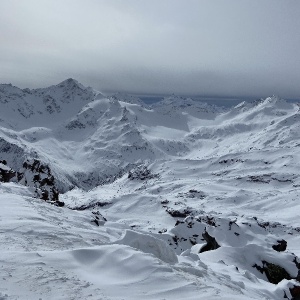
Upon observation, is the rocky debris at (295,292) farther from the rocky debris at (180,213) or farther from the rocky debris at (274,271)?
the rocky debris at (180,213)

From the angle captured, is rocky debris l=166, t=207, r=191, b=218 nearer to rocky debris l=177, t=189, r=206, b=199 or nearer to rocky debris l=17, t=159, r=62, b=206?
rocky debris l=177, t=189, r=206, b=199

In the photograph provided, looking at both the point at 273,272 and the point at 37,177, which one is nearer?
the point at 273,272

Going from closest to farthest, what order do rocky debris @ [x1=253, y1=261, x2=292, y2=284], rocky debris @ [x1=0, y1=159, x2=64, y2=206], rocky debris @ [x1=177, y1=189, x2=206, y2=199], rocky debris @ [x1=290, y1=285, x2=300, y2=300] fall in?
1. rocky debris @ [x1=290, y1=285, x2=300, y2=300]
2. rocky debris @ [x1=253, y1=261, x2=292, y2=284]
3. rocky debris @ [x1=0, y1=159, x2=64, y2=206]
4. rocky debris @ [x1=177, y1=189, x2=206, y2=199]

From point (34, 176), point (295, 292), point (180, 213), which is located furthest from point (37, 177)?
point (180, 213)

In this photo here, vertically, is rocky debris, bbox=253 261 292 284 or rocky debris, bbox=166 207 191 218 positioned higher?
rocky debris, bbox=253 261 292 284

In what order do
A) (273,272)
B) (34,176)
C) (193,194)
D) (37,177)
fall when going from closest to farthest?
(273,272) < (37,177) < (34,176) < (193,194)

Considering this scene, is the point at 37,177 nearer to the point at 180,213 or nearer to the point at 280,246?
the point at 280,246

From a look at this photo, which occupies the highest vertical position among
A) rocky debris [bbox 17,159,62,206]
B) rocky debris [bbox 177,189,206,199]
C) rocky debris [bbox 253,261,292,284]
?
rocky debris [bbox 17,159,62,206]

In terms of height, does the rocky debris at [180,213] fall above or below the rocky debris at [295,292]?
below

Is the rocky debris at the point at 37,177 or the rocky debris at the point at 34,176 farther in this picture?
the rocky debris at the point at 37,177

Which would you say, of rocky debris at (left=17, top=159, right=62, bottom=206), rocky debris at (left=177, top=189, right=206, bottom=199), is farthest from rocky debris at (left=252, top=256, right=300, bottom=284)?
rocky debris at (left=177, top=189, right=206, bottom=199)

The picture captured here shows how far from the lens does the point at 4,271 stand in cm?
1306

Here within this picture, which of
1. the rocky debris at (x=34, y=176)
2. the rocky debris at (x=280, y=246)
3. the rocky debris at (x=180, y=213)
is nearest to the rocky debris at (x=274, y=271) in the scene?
the rocky debris at (x=280, y=246)

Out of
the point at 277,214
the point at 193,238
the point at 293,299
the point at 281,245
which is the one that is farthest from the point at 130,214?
the point at 293,299
